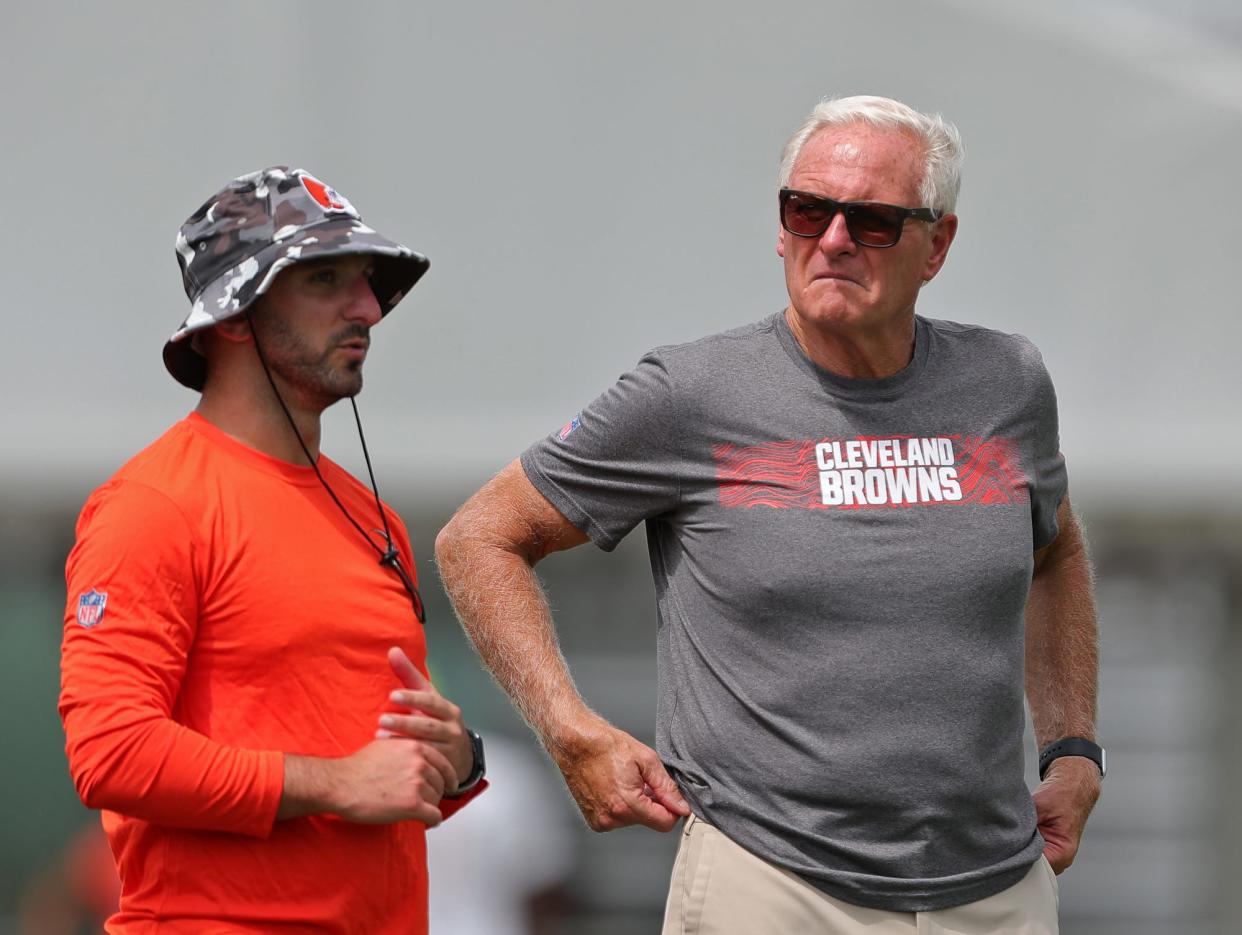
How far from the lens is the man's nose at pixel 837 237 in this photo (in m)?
2.23

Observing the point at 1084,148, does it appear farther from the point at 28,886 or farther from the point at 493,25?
the point at 28,886

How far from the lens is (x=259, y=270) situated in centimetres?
206

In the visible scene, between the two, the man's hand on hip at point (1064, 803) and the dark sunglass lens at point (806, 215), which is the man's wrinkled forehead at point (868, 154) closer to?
the dark sunglass lens at point (806, 215)

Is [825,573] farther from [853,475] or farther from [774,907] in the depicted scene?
[774,907]

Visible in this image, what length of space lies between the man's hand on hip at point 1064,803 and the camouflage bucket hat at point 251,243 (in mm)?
1123

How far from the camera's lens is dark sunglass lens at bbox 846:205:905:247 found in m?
2.24

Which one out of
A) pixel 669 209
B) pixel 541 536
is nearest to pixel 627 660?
pixel 669 209

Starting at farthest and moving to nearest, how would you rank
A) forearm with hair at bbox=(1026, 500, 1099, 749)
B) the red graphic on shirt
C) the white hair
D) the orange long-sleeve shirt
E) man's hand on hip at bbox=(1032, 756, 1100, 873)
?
forearm with hair at bbox=(1026, 500, 1099, 749), man's hand on hip at bbox=(1032, 756, 1100, 873), the white hair, the red graphic on shirt, the orange long-sleeve shirt

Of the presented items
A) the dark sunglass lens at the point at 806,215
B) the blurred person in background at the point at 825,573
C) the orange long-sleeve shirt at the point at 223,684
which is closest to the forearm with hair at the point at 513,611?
the blurred person in background at the point at 825,573

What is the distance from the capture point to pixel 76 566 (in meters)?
1.93

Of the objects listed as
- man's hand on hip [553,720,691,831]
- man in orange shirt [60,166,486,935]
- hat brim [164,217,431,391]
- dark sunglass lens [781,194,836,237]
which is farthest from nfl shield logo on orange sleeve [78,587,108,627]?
dark sunglass lens [781,194,836,237]

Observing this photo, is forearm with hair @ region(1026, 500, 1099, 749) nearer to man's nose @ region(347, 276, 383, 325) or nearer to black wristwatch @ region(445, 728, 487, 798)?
black wristwatch @ region(445, 728, 487, 798)

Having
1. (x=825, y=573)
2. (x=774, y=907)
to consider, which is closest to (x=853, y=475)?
(x=825, y=573)

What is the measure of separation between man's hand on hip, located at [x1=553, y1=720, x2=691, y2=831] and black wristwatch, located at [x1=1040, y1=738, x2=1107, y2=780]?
2.08 feet
